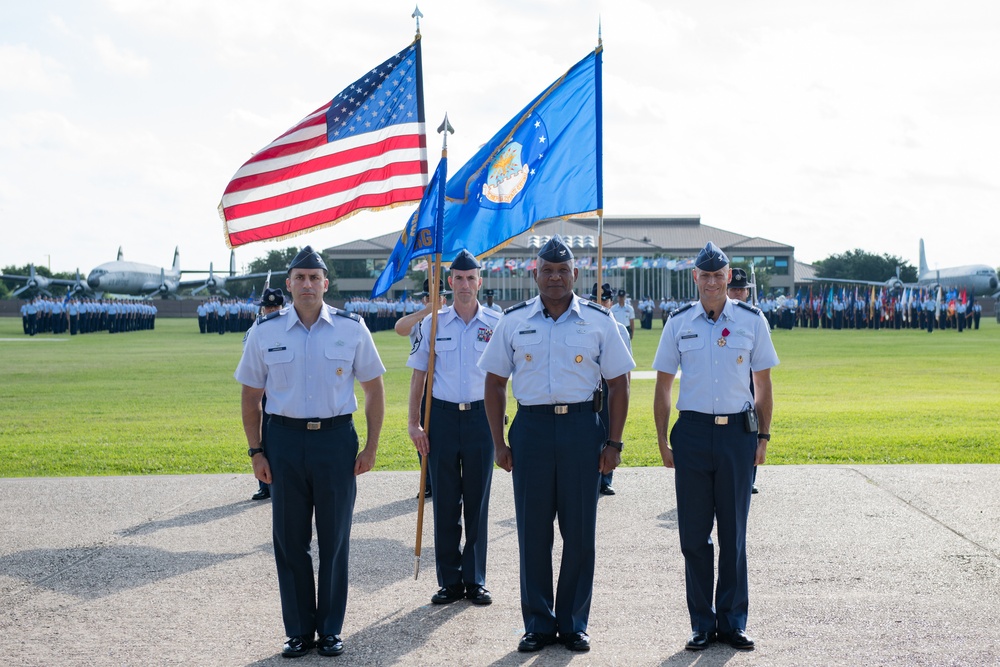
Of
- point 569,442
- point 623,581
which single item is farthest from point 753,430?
point 623,581

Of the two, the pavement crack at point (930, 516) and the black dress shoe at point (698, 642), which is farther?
the pavement crack at point (930, 516)

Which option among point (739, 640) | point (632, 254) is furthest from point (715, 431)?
point (632, 254)

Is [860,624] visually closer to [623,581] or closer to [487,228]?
[623,581]

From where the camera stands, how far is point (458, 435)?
6.28 m

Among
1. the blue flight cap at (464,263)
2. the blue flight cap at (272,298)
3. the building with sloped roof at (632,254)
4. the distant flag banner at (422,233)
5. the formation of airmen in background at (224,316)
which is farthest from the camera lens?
the building with sloped roof at (632,254)

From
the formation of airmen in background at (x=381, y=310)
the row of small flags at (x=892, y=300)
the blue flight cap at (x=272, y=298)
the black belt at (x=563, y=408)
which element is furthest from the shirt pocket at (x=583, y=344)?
the formation of airmen in background at (x=381, y=310)

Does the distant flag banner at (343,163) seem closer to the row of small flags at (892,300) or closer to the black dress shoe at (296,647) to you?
the black dress shoe at (296,647)

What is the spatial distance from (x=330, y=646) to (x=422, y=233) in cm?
286

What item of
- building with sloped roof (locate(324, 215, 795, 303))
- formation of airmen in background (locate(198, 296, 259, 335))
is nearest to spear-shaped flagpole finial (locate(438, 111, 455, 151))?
formation of airmen in background (locate(198, 296, 259, 335))

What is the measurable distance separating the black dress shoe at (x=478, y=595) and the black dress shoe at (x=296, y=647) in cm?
117

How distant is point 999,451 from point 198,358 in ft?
80.1

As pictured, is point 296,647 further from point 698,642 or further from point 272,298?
point 272,298

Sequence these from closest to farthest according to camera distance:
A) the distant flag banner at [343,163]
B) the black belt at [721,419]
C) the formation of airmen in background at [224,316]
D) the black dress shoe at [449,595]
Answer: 1. the black belt at [721,419]
2. the black dress shoe at [449,595]
3. the distant flag banner at [343,163]
4. the formation of airmen in background at [224,316]

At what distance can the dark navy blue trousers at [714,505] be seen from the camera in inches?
202
